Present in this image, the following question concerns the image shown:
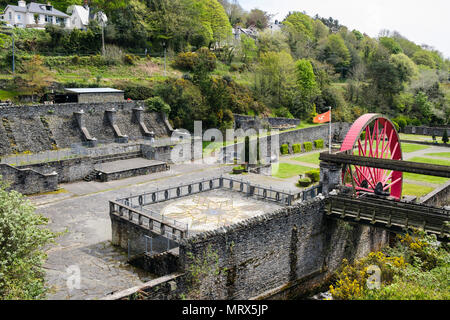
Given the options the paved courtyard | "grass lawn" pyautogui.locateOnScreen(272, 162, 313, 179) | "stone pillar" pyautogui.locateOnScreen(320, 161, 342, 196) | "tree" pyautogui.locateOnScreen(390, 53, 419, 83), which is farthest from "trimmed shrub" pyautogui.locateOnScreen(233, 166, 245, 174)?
"tree" pyautogui.locateOnScreen(390, 53, 419, 83)

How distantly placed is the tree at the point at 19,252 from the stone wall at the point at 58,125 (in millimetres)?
19184

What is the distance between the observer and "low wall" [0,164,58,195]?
25.5 meters

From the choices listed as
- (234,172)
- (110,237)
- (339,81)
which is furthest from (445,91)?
(110,237)

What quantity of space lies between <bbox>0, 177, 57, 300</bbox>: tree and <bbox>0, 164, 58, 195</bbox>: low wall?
13112mm

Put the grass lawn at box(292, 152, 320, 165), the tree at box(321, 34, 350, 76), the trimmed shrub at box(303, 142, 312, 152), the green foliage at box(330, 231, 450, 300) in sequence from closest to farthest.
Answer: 1. the green foliage at box(330, 231, 450, 300)
2. the grass lawn at box(292, 152, 320, 165)
3. the trimmed shrub at box(303, 142, 312, 152)
4. the tree at box(321, 34, 350, 76)

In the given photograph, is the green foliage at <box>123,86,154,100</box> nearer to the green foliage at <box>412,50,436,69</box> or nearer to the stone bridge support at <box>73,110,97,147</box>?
the stone bridge support at <box>73,110,97,147</box>

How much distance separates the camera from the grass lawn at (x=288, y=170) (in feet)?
110

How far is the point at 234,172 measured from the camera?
108 feet

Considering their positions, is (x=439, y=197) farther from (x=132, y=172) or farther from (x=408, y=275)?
(x=132, y=172)

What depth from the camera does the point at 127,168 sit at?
30.8m

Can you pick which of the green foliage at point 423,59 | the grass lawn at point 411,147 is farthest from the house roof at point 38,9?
the green foliage at point 423,59

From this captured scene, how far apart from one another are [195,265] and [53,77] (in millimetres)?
36660

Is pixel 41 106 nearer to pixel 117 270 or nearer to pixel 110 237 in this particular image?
pixel 110 237

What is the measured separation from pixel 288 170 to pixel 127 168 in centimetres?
1309
